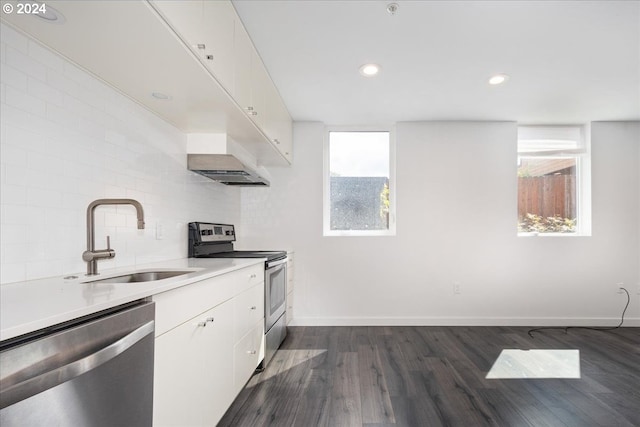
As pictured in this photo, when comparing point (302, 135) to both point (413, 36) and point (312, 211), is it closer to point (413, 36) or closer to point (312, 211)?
point (312, 211)

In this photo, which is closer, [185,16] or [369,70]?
[185,16]

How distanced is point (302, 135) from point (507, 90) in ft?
6.81

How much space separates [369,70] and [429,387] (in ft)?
7.59

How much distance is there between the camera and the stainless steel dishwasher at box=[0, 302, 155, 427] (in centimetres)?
69

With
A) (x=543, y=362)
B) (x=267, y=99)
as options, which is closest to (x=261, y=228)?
(x=267, y=99)

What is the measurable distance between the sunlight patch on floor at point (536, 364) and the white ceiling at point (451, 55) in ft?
7.50

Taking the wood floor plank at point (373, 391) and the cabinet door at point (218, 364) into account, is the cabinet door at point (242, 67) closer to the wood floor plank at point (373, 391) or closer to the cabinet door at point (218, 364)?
the cabinet door at point (218, 364)

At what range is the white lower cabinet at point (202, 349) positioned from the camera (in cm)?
123

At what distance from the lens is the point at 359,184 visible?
13.0ft

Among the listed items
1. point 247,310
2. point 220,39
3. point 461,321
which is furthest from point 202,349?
point 461,321

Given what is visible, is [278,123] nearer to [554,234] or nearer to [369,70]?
[369,70]

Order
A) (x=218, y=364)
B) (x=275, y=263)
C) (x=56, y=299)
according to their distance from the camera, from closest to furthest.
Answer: (x=56, y=299) < (x=218, y=364) < (x=275, y=263)

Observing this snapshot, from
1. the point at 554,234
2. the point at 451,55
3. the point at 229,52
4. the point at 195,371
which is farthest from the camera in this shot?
the point at 554,234

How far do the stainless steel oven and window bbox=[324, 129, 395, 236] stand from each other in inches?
38.5
